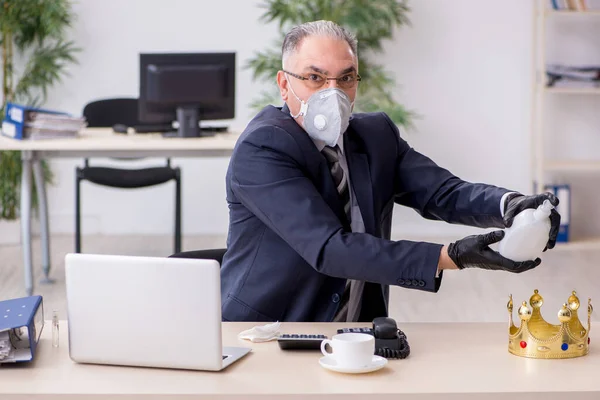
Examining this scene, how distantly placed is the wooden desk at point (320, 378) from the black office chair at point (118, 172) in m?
3.37

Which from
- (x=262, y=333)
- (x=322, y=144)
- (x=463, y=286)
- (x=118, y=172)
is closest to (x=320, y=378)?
(x=262, y=333)

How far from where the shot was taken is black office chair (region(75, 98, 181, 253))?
521 centimetres

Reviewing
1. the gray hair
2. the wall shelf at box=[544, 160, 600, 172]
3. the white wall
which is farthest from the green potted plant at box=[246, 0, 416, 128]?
the gray hair

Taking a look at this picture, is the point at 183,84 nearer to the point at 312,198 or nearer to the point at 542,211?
the point at 312,198

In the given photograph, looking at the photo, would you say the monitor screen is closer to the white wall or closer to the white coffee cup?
the white wall

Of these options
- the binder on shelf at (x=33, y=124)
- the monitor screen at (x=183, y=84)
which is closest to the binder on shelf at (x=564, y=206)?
the monitor screen at (x=183, y=84)

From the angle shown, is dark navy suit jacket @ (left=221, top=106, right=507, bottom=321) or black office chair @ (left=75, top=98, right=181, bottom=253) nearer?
dark navy suit jacket @ (left=221, top=106, right=507, bottom=321)

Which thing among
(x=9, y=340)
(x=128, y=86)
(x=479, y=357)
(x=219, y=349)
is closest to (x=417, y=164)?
(x=479, y=357)

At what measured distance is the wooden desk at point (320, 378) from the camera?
63.1 inches

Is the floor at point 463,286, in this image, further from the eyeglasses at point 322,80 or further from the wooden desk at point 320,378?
the wooden desk at point 320,378

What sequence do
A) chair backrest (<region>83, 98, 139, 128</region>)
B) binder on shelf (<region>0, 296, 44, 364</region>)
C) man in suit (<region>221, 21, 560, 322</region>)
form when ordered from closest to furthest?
binder on shelf (<region>0, 296, 44, 364</region>)
man in suit (<region>221, 21, 560, 322</region>)
chair backrest (<region>83, 98, 139, 128</region>)

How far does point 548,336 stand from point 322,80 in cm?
85

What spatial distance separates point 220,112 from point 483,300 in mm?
1648

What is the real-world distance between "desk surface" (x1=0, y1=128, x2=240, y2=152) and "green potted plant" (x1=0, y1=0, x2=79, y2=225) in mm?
1346
